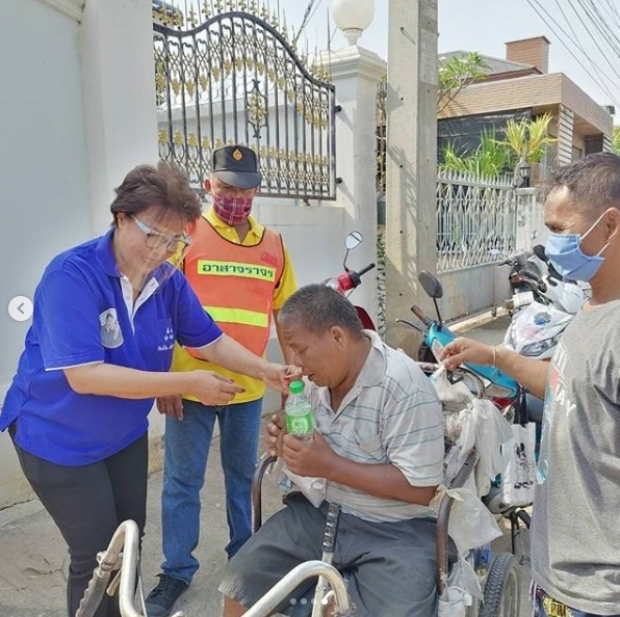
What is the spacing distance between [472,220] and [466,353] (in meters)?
7.02

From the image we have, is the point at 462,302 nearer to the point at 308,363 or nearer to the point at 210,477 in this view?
the point at 210,477

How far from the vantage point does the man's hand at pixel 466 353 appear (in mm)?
1996

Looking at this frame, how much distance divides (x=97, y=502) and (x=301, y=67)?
419cm

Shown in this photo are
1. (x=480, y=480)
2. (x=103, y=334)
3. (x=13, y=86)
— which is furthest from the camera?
(x=13, y=86)

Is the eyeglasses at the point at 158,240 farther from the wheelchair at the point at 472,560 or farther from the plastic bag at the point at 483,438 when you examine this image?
the plastic bag at the point at 483,438

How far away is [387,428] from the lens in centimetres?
180

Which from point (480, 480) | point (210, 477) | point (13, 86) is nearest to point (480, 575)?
point (480, 480)

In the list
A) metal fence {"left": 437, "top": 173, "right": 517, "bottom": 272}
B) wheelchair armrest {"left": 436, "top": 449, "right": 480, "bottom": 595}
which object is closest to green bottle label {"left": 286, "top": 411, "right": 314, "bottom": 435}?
wheelchair armrest {"left": 436, "top": 449, "right": 480, "bottom": 595}

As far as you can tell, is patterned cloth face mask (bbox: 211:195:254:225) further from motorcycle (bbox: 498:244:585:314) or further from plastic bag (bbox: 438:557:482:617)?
plastic bag (bbox: 438:557:482:617)

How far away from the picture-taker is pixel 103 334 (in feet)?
5.79

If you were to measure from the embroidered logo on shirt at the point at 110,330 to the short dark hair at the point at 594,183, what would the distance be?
125 centimetres

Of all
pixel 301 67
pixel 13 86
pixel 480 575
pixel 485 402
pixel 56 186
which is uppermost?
pixel 301 67

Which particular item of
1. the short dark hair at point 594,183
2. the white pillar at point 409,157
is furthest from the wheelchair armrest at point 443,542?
the white pillar at point 409,157

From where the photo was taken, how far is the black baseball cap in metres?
2.59
